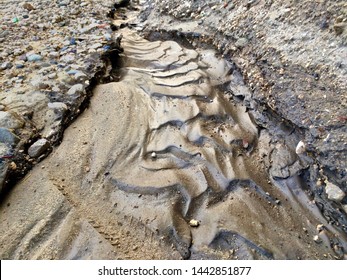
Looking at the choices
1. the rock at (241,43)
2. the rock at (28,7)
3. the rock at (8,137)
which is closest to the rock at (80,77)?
the rock at (8,137)

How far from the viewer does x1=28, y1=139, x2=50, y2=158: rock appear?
2438mm

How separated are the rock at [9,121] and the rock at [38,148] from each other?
0.69ft

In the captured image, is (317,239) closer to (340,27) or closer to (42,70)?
(340,27)

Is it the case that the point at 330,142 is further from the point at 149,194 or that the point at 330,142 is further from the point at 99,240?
the point at 99,240

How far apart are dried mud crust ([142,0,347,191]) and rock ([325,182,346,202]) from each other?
4 centimetres

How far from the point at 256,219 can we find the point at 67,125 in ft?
5.36

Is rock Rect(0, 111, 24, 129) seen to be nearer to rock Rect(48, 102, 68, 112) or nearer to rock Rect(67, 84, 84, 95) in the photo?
rock Rect(48, 102, 68, 112)

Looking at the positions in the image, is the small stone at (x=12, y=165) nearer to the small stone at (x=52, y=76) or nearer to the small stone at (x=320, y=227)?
the small stone at (x=52, y=76)

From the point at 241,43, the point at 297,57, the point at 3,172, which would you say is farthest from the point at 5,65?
the point at 297,57

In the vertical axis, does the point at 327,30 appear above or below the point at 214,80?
above

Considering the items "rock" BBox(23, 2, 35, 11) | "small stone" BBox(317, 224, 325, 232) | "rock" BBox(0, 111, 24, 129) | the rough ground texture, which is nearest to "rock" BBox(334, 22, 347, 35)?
"small stone" BBox(317, 224, 325, 232)

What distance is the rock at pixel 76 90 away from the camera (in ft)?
9.37

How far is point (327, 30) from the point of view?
107 inches
